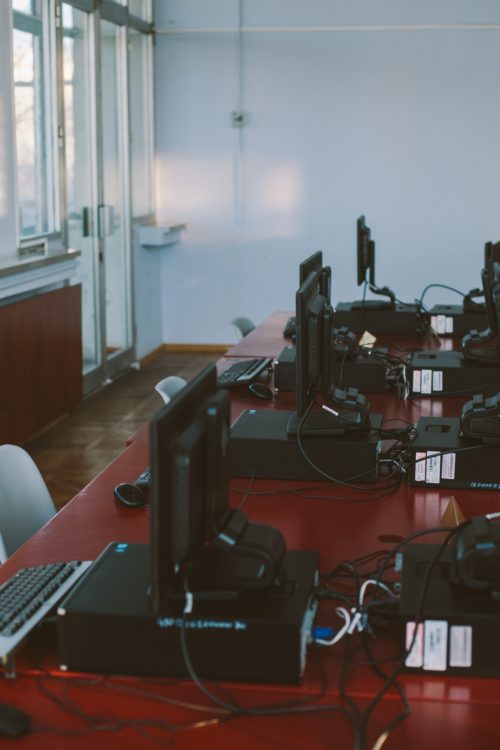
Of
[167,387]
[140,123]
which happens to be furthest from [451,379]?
[140,123]

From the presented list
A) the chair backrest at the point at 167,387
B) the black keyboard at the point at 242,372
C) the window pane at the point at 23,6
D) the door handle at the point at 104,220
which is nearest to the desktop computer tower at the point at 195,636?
the chair backrest at the point at 167,387

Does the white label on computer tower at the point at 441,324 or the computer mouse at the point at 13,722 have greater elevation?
the white label on computer tower at the point at 441,324

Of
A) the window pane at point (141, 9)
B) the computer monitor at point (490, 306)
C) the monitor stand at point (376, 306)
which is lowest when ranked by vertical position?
the monitor stand at point (376, 306)

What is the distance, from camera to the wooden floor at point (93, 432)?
17.1 ft

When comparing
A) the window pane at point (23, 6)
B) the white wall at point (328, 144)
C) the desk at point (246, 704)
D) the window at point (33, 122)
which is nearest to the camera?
the desk at point (246, 704)

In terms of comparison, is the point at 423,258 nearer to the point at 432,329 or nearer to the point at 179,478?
the point at 432,329

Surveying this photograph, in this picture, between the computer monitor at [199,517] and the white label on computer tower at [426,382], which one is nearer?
the computer monitor at [199,517]

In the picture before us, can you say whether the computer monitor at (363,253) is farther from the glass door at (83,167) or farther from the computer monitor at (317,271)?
the glass door at (83,167)

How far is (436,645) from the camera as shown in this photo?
1.63 meters

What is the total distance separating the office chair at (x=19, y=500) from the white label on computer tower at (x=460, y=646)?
4.12 feet

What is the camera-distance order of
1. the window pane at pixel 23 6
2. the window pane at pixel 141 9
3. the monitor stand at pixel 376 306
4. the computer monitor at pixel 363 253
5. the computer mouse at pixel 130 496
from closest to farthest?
the computer mouse at pixel 130 496 < the computer monitor at pixel 363 253 < the monitor stand at pixel 376 306 < the window pane at pixel 23 6 < the window pane at pixel 141 9

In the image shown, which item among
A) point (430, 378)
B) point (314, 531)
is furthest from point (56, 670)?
point (430, 378)

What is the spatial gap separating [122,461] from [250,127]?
19.9ft

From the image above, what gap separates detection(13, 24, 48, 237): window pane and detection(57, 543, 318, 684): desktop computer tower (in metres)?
4.51
